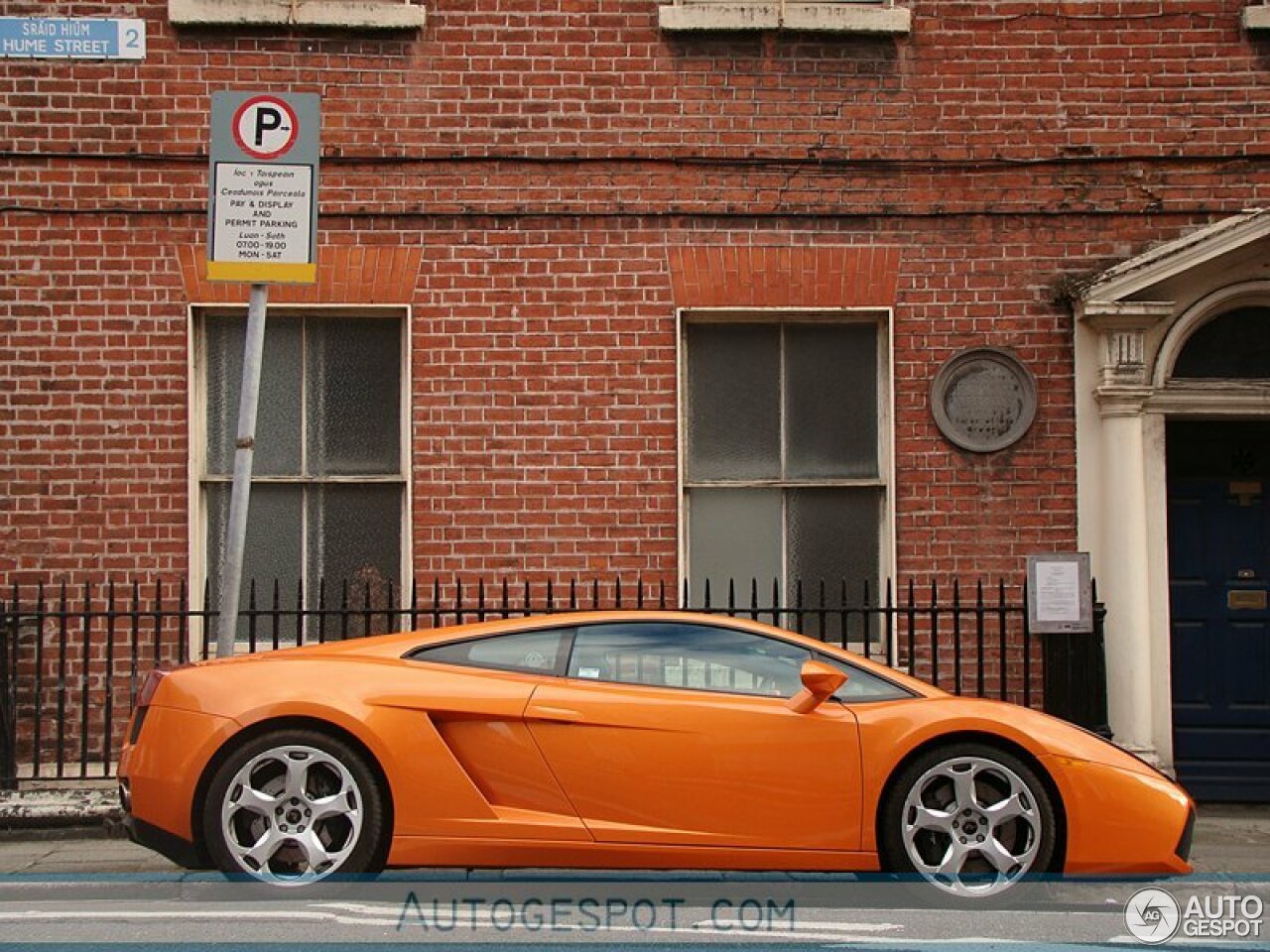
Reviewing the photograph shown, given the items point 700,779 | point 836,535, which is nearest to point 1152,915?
point 700,779

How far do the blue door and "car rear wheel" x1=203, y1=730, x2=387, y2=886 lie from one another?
5791mm

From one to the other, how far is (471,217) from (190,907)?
4.96m

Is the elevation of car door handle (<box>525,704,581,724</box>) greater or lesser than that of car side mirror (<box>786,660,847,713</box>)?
lesser

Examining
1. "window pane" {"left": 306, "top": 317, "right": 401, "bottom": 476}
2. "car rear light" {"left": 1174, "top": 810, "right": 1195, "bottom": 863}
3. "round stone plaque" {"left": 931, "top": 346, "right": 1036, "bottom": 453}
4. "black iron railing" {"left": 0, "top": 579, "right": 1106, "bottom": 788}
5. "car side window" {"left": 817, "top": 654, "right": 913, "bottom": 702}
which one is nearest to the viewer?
"car rear light" {"left": 1174, "top": 810, "right": 1195, "bottom": 863}

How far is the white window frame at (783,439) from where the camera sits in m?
10.0

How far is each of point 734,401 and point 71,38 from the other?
14.7 ft

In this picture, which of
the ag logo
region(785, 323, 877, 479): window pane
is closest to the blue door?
region(785, 323, 877, 479): window pane

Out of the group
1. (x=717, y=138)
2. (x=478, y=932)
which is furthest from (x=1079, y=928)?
(x=717, y=138)

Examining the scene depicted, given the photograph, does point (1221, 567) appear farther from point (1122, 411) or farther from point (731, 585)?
point (731, 585)

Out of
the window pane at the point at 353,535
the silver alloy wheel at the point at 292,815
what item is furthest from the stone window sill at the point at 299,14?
the silver alloy wheel at the point at 292,815

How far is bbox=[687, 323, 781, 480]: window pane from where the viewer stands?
10.2 m

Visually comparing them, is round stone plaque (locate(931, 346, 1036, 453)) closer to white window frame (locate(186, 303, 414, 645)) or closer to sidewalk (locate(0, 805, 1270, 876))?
sidewalk (locate(0, 805, 1270, 876))

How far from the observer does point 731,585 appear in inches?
355

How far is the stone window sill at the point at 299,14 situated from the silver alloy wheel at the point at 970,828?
5747mm
